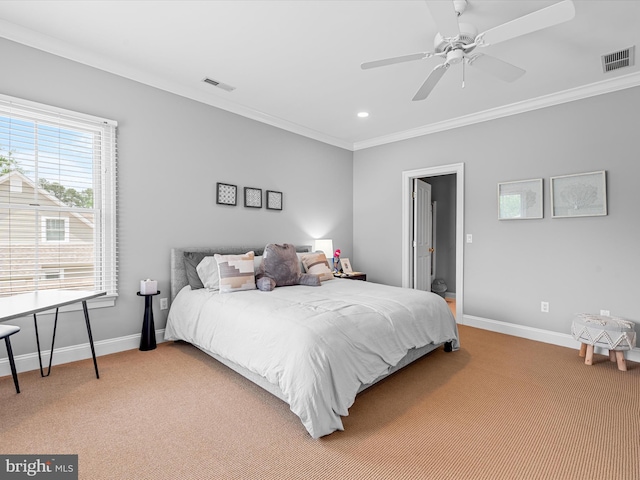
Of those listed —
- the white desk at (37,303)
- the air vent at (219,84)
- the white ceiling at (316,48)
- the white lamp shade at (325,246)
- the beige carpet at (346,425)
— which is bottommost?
the beige carpet at (346,425)

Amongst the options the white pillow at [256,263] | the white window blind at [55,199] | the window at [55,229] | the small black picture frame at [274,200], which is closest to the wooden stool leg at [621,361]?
the white pillow at [256,263]

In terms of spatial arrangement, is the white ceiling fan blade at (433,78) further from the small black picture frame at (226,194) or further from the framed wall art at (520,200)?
the small black picture frame at (226,194)

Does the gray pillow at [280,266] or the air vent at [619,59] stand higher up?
the air vent at [619,59]

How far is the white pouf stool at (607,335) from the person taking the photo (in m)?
2.80

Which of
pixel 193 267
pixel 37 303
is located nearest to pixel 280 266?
pixel 193 267

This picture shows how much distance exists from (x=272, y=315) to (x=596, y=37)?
326cm

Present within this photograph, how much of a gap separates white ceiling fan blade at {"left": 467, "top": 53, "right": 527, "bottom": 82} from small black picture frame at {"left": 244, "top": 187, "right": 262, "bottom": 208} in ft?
8.88

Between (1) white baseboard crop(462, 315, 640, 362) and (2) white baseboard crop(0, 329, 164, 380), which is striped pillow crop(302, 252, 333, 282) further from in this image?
(1) white baseboard crop(462, 315, 640, 362)

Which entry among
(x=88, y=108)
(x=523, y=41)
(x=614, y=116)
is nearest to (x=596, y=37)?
(x=523, y=41)

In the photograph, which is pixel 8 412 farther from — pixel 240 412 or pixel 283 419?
pixel 283 419

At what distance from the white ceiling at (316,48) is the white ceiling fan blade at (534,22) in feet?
1.03

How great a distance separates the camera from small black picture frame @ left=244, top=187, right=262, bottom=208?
409 cm

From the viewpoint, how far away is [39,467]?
5.29ft

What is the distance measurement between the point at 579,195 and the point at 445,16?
8.72 feet
